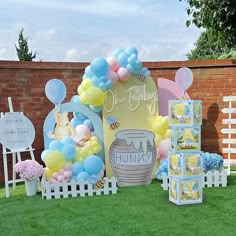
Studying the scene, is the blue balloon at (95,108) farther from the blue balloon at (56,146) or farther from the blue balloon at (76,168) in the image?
the blue balloon at (76,168)

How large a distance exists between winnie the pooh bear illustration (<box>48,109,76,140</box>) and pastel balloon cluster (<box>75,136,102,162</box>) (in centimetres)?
28

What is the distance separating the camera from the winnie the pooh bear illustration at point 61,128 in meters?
5.30

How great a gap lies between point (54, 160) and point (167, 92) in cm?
231

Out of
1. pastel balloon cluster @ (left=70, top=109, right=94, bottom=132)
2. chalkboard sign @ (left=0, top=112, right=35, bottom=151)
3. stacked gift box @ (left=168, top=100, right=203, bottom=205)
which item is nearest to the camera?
stacked gift box @ (left=168, top=100, right=203, bottom=205)

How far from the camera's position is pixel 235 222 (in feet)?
12.1

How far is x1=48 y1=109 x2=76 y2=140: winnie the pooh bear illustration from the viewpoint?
5.30 metres

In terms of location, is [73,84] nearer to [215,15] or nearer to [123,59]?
[123,59]

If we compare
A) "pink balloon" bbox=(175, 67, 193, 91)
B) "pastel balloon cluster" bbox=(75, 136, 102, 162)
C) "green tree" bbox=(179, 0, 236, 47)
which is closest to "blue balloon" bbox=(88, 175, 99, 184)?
"pastel balloon cluster" bbox=(75, 136, 102, 162)

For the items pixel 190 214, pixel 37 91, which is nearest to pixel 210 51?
pixel 37 91

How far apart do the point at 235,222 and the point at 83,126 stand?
2.59m

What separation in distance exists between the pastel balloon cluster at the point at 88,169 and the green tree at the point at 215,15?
3193mm

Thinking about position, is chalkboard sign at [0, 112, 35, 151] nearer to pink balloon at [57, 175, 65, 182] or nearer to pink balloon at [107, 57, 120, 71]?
pink balloon at [57, 175, 65, 182]

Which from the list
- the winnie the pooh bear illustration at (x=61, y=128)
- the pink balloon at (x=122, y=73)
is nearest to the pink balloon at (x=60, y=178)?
the winnie the pooh bear illustration at (x=61, y=128)

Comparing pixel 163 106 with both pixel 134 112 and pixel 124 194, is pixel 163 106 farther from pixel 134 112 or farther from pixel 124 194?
pixel 124 194
